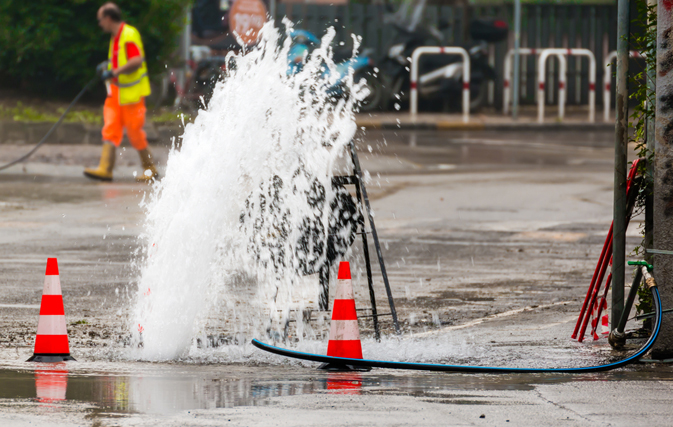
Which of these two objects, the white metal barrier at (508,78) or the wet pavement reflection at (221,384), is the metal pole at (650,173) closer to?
the wet pavement reflection at (221,384)

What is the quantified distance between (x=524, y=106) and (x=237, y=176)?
2432cm

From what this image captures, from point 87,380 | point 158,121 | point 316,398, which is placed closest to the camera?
point 316,398

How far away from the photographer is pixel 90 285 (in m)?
9.20

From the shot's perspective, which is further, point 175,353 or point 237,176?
point 237,176

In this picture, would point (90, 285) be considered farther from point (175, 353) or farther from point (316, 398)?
point (316, 398)

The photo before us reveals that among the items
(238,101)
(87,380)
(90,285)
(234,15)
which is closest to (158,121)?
(234,15)

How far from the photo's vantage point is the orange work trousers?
52.7 ft

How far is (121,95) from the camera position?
53.2ft

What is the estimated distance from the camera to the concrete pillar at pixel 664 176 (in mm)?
6651

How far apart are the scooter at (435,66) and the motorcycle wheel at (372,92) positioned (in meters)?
0.23

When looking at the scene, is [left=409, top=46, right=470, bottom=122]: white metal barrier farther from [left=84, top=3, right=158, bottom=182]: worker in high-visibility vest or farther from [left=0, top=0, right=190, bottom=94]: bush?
[left=84, top=3, right=158, bottom=182]: worker in high-visibility vest

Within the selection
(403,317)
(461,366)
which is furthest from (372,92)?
(461,366)

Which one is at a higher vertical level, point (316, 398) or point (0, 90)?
point (0, 90)

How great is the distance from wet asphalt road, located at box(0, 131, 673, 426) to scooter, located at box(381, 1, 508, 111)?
457 inches
